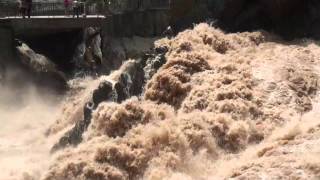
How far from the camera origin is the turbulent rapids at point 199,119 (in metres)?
13.3

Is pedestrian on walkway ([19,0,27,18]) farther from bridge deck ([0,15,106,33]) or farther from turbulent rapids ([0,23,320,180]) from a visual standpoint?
turbulent rapids ([0,23,320,180])

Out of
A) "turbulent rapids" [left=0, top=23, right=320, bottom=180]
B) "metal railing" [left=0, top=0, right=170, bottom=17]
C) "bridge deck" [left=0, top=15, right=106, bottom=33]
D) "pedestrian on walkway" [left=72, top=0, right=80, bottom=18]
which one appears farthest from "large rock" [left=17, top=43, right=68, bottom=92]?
"turbulent rapids" [left=0, top=23, right=320, bottom=180]

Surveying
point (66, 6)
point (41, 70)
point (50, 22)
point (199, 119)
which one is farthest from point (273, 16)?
point (66, 6)

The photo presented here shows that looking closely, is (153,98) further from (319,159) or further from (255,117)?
(319,159)

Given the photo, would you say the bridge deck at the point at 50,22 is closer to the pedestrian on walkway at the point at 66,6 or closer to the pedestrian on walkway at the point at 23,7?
the pedestrian on walkway at the point at 23,7

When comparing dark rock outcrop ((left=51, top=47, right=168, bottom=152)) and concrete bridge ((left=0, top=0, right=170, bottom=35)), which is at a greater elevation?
concrete bridge ((left=0, top=0, right=170, bottom=35))

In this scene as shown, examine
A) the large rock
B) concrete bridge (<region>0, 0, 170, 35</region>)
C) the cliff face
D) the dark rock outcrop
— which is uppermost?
the cliff face

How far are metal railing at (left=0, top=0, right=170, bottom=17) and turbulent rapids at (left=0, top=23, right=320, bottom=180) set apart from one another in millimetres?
9493

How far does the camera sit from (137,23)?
30766 mm

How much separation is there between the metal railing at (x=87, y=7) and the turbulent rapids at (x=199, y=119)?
9.49 metres

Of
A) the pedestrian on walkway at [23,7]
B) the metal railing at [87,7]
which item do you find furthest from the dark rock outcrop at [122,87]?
the metal railing at [87,7]

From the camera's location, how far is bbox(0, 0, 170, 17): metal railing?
1088 inches

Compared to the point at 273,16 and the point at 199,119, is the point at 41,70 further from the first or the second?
the point at 199,119

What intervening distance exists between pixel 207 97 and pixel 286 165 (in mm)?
4258
